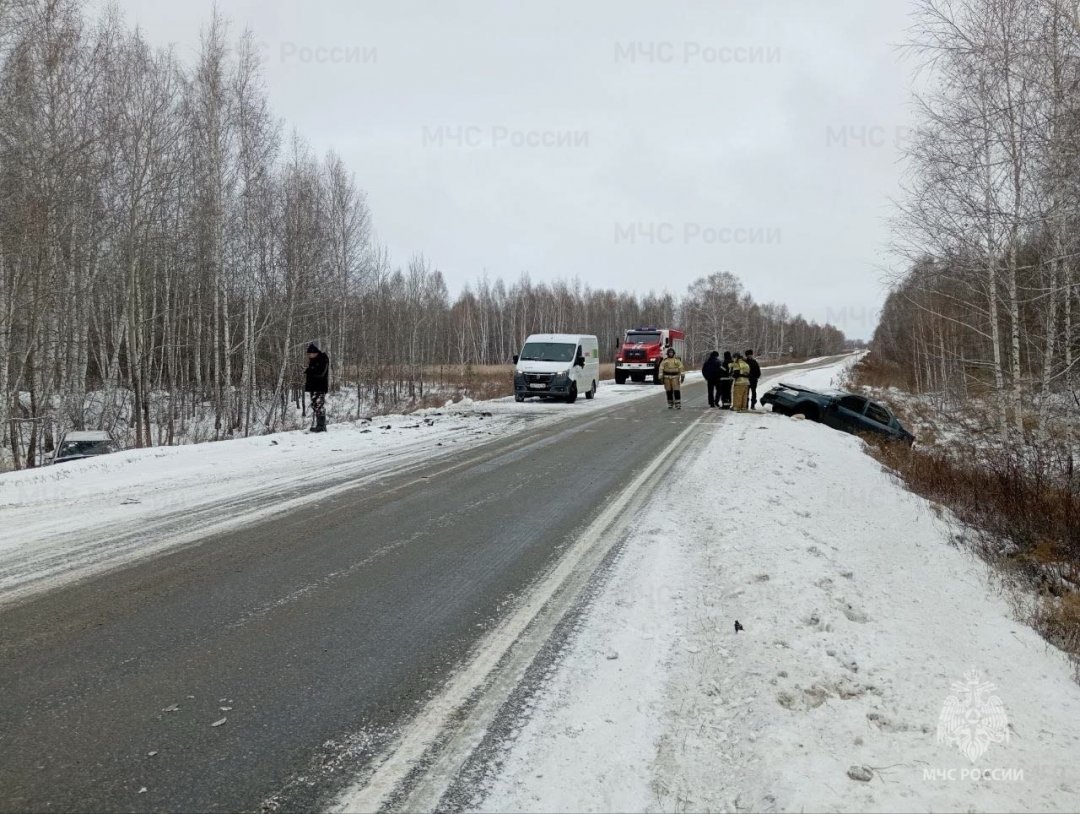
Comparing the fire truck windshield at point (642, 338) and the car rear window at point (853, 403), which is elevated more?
the fire truck windshield at point (642, 338)

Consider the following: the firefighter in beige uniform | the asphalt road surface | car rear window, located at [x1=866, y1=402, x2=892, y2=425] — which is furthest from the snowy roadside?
car rear window, located at [x1=866, y1=402, x2=892, y2=425]

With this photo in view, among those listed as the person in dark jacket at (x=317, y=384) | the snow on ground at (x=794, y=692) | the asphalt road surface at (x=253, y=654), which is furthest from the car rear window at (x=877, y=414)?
the person in dark jacket at (x=317, y=384)

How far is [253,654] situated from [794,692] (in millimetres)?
2849

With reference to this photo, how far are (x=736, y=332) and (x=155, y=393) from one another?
76.7 m

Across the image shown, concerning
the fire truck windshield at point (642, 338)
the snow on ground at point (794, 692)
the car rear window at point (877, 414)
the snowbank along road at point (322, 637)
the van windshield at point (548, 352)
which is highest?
the fire truck windshield at point (642, 338)

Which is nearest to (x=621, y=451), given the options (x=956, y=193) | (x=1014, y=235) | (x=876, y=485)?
(x=876, y=485)

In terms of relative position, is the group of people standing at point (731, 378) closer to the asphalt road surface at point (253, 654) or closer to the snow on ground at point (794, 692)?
the snow on ground at point (794, 692)

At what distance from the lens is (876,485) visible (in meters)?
8.75

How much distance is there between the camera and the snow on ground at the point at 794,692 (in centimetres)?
237

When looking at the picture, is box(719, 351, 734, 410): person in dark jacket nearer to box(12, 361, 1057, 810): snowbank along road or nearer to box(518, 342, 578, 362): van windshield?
box(518, 342, 578, 362): van windshield

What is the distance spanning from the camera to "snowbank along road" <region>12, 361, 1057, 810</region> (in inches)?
94.3

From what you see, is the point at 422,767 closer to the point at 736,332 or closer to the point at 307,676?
the point at 307,676

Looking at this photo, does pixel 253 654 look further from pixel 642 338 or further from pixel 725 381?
pixel 642 338

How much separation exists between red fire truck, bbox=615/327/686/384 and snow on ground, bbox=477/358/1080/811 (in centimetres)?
2795
